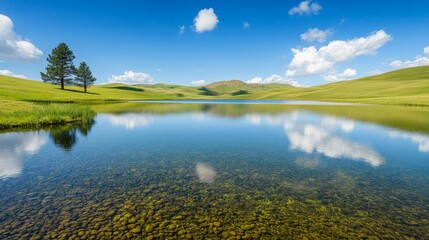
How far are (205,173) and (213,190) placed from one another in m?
3.15

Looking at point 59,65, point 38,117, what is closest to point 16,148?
point 38,117

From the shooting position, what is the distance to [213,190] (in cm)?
1397

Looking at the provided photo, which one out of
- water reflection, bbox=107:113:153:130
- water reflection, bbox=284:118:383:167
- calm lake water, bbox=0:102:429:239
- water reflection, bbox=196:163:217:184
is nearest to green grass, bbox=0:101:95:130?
water reflection, bbox=107:113:153:130

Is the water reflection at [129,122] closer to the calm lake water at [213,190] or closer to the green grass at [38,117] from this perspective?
the green grass at [38,117]

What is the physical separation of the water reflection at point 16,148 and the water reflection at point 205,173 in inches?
497

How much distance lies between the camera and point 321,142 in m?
27.3

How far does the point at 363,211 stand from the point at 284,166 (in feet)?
23.7

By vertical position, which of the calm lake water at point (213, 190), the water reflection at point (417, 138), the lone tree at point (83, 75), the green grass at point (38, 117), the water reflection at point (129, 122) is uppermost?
the lone tree at point (83, 75)

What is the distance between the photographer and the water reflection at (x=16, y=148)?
56.4 ft

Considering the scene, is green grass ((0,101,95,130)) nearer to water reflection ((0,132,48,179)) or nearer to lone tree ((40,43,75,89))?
water reflection ((0,132,48,179))

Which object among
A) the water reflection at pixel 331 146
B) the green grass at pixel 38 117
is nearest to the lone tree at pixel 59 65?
the green grass at pixel 38 117

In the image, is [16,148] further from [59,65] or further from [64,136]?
[59,65]

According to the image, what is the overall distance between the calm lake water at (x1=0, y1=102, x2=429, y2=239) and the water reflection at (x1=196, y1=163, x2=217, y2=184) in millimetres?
77

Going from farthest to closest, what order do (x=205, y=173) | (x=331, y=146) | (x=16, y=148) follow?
(x=331, y=146) → (x=16, y=148) → (x=205, y=173)
